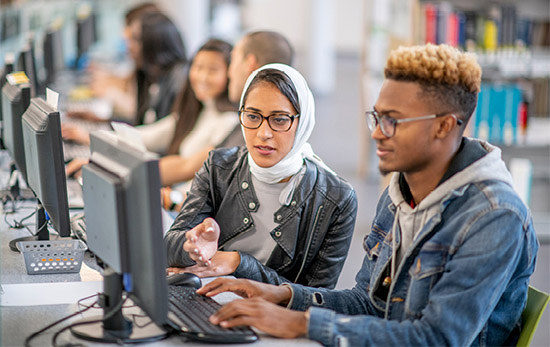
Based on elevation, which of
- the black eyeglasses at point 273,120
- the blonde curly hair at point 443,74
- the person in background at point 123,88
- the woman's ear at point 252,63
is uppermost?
the blonde curly hair at point 443,74

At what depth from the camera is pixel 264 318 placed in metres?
1.75

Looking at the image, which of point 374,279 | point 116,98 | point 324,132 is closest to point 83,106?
point 116,98

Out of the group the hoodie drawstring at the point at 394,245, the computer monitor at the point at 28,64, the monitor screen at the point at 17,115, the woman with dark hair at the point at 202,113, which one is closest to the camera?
the hoodie drawstring at the point at 394,245

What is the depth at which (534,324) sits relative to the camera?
5.92 feet

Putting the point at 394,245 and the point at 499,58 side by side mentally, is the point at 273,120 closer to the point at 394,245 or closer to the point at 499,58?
the point at 394,245

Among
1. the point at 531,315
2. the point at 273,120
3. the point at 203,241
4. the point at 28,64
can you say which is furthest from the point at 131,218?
the point at 28,64

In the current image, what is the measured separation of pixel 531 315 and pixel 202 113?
2516 millimetres

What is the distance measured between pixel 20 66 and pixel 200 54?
2.79 ft

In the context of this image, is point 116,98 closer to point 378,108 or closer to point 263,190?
point 263,190

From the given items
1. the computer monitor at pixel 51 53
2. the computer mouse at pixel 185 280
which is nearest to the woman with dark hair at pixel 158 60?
the computer monitor at pixel 51 53

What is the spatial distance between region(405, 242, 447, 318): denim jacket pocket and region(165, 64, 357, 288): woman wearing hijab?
1.92ft

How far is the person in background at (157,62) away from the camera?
4957 mm

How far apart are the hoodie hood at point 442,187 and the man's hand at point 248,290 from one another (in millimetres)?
301

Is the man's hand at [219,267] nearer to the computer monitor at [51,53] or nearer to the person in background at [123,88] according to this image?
the computer monitor at [51,53]
